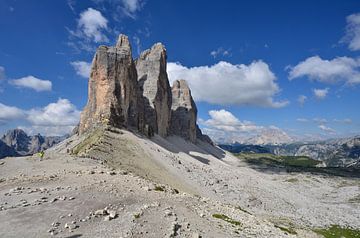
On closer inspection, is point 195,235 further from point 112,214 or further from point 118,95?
point 118,95

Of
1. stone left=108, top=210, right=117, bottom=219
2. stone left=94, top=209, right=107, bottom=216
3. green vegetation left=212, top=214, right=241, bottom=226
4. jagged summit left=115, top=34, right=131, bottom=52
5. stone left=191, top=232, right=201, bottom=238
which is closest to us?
stone left=191, top=232, right=201, bottom=238

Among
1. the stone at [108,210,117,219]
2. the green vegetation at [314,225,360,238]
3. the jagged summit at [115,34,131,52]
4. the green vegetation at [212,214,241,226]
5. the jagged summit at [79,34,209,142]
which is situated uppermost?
the jagged summit at [115,34,131,52]

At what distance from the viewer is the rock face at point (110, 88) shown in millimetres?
106812

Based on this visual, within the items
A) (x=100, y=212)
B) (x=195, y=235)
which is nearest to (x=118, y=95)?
(x=100, y=212)

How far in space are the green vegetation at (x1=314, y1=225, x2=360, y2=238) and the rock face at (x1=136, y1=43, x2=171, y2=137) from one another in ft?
304

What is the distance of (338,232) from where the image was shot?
6188cm

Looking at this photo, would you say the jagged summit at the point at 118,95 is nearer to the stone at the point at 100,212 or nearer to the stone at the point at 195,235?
the stone at the point at 100,212

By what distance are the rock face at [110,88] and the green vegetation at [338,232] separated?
2634 inches

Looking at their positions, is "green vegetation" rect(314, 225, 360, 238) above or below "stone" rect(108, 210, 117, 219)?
below

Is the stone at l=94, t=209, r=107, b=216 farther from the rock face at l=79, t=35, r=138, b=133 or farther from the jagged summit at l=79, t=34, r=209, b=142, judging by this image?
the rock face at l=79, t=35, r=138, b=133

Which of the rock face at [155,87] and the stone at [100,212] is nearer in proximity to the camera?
the stone at [100,212]

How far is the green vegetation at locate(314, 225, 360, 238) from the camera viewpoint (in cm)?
5850

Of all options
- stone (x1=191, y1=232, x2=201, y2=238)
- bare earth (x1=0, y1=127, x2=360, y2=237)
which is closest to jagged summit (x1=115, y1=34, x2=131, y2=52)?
bare earth (x1=0, y1=127, x2=360, y2=237)

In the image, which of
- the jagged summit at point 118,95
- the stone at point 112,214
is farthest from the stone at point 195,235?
the jagged summit at point 118,95
